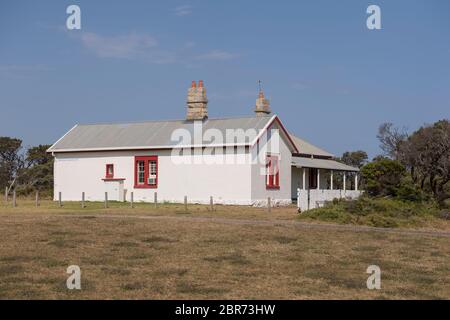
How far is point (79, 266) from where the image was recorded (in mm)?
12602

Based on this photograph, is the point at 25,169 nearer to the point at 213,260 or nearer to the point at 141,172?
the point at 141,172

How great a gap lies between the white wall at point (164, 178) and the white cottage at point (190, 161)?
51mm

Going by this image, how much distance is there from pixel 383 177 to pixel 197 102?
12685 millimetres

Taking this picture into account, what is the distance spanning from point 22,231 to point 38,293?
7.95 m

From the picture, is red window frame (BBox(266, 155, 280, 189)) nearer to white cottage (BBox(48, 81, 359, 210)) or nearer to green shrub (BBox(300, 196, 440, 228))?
white cottage (BBox(48, 81, 359, 210))

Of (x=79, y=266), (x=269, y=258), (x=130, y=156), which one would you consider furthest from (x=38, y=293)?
(x=130, y=156)

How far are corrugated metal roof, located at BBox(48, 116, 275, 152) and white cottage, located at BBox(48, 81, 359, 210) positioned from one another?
0.05 meters

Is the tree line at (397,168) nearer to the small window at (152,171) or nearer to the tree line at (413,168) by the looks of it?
the tree line at (413,168)

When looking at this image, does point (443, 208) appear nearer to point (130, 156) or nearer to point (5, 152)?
point (130, 156)

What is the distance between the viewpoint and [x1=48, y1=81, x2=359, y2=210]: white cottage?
34656mm

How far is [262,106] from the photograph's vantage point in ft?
135

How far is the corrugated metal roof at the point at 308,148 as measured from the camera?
44.7 meters

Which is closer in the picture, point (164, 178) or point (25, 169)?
point (164, 178)
